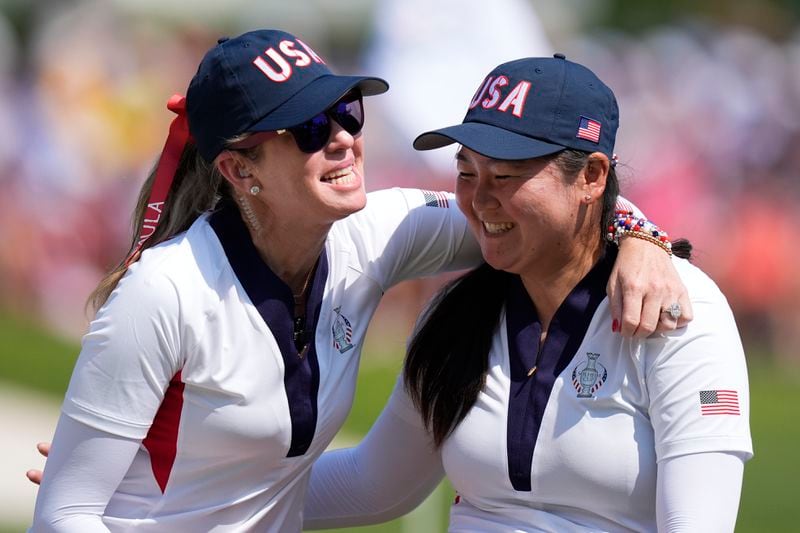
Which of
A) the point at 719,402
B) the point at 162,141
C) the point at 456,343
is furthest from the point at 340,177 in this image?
the point at 162,141

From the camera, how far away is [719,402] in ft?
10.8

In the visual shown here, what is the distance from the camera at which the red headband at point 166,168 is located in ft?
12.1

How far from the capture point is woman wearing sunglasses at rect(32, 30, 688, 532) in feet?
11.0

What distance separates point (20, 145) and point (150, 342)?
36.2 ft

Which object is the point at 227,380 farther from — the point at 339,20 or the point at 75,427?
the point at 339,20

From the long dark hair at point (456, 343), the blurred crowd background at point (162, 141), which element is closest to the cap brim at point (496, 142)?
the long dark hair at point (456, 343)

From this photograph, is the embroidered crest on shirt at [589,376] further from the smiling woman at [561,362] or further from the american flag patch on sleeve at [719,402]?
the american flag patch on sleeve at [719,402]

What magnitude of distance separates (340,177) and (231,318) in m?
0.50

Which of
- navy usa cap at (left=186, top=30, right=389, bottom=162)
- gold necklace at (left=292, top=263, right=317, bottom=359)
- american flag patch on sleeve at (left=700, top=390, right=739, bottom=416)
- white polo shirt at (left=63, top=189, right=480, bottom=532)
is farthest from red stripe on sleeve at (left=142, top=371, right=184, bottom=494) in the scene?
american flag patch on sleeve at (left=700, top=390, right=739, bottom=416)

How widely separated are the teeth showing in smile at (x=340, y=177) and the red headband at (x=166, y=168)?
1.43ft

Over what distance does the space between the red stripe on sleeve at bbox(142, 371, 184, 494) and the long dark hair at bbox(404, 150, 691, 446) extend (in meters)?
0.70

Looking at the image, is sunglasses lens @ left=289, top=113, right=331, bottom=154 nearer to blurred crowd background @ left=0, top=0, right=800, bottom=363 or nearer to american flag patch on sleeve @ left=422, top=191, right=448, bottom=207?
american flag patch on sleeve @ left=422, top=191, right=448, bottom=207

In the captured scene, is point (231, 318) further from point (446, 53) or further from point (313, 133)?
point (446, 53)

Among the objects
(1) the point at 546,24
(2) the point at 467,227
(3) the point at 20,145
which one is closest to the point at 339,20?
(1) the point at 546,24
